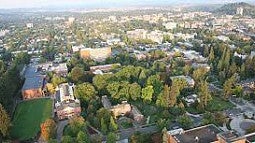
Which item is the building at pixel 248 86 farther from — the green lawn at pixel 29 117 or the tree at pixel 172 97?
the green lawn at pixel 29 117

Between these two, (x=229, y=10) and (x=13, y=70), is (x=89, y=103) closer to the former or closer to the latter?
(x=13, y=70)

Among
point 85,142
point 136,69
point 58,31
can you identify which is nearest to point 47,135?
point 85,142

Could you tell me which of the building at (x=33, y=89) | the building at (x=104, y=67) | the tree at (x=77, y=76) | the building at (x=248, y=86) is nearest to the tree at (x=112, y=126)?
the tree at (x=77, y=76)

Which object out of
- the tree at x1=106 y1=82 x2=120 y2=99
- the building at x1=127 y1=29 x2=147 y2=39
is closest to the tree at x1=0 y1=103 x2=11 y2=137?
the tree at x1=106 y1=82 x2=120 y2=99

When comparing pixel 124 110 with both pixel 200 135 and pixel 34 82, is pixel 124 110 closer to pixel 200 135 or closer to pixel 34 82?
pixel 200 135

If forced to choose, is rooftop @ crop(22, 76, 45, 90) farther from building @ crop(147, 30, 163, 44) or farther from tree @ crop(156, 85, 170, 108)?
building @ crop(147, 30, 163, 44)
